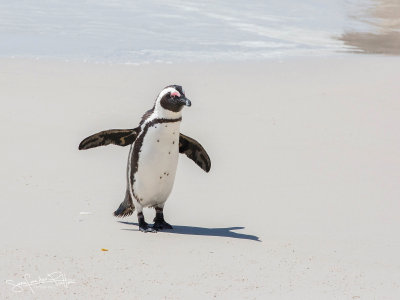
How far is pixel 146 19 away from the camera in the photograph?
1639cm

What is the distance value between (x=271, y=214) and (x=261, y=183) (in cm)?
78

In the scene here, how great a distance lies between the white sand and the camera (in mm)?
4457

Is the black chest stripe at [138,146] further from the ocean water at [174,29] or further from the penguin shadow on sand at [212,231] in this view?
the ocean water at [174,29]

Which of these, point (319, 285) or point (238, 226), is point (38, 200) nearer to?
point (238, 226)

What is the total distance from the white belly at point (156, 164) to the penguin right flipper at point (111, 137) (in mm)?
149

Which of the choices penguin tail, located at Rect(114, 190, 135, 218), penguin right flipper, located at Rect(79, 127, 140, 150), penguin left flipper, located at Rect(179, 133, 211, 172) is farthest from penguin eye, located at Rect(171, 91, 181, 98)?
penguin tail, located at Rect(114, 190, 135, 218)

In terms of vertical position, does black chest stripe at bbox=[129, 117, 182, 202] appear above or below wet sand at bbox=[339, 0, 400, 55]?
above

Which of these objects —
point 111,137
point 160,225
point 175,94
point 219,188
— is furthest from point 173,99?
point 219,188

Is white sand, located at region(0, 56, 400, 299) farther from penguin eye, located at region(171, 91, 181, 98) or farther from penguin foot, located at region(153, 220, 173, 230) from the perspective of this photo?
penguin eye, located at region(171, 91, 181, 98)

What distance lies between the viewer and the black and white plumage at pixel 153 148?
17.4 feet

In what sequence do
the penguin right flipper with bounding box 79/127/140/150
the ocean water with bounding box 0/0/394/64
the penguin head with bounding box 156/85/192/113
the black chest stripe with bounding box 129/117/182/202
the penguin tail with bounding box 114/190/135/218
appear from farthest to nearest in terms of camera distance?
the ocean water with bounding box 0/0/394/64
the penguin tail with bounding box 114/190/135/218
the penguin right flipper with bounding box 79/127/140/150
the black chest stripe with bounding box 129/117/182/202
the penguin head with bounding box 156/85/192/113

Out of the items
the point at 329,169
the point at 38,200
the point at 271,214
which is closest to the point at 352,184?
the point at 329,169

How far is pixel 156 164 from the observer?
5418mm

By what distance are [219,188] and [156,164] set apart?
3.91ft
